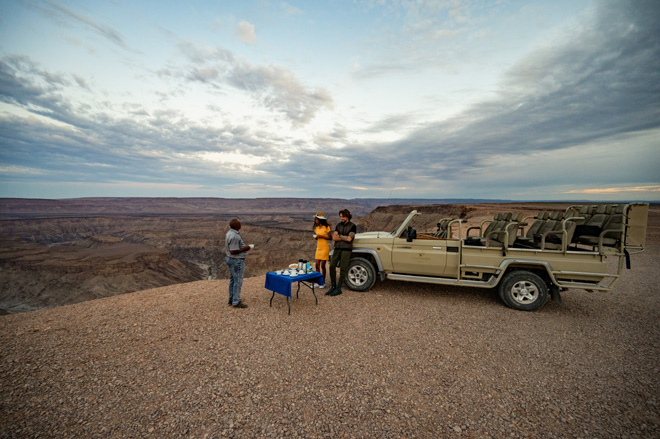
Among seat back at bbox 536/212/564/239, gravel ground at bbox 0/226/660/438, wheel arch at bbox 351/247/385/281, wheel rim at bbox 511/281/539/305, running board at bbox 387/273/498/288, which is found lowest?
gravel ground at bbox 0/226/660/438

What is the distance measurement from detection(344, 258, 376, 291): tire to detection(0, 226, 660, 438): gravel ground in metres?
A: 0.90

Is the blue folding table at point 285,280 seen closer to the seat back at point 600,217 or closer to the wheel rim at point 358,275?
the wheel rim at point 358,275

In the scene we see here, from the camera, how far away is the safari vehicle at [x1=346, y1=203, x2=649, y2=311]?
18.8 feet

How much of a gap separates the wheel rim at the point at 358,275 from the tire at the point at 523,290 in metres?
3.21

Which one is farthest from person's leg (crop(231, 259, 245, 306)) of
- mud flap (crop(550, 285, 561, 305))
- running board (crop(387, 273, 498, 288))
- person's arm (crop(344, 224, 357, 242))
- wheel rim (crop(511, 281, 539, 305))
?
mud flap (crop(550, 285, 561, 305))

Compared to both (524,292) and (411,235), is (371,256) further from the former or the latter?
(524,292)

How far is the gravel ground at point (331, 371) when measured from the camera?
10.0 feet

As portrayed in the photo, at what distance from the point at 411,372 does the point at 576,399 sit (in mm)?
2014

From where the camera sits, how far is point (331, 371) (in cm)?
398

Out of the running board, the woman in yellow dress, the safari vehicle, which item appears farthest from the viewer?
the woman in yellow dress

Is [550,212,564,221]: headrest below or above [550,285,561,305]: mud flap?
above

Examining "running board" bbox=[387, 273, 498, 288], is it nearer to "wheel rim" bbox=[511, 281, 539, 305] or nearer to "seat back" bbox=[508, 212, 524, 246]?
"wheel rim" bbox=[511, 281, 539, 305]

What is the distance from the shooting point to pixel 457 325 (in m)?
5.50

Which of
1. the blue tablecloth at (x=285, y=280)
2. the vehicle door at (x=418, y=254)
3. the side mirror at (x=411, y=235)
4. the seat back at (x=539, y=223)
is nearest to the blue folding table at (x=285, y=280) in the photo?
the blue tablecloth at (x=285, y=280)
